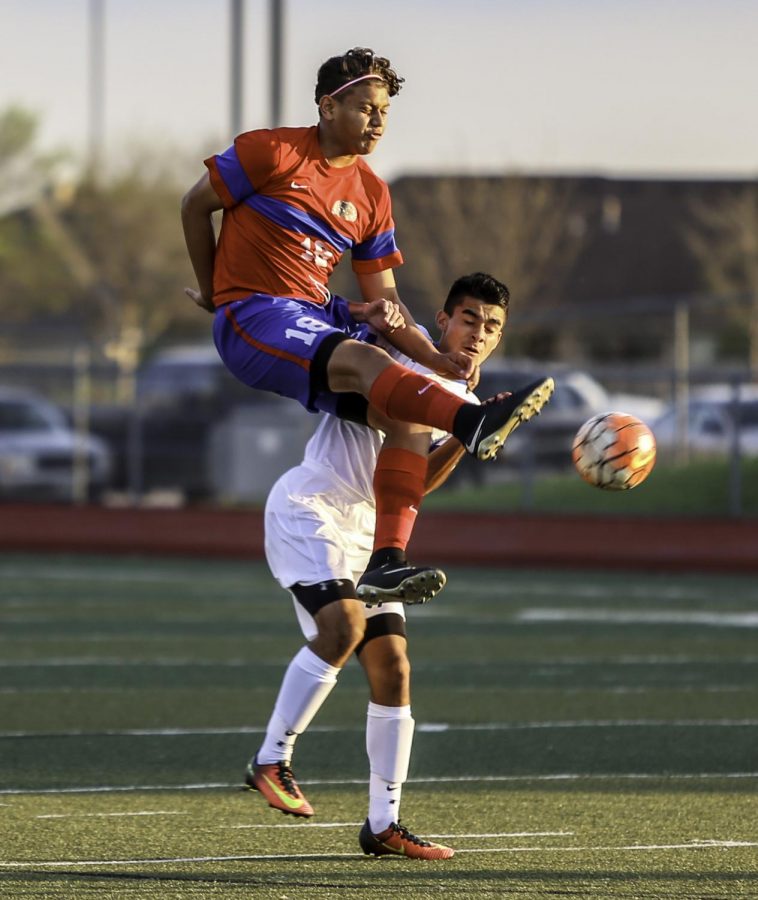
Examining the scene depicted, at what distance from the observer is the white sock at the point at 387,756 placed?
6.03 m

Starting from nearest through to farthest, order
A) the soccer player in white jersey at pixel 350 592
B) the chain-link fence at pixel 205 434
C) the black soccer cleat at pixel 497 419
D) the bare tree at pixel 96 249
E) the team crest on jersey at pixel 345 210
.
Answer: the black soccer cleat at pixel 497 419 < the soccer player in white jersey at pixel 350 592 < the team crest on jersey at pixel 345 210 < the chain-link fence at pixel 205 434 < the bare tree at pixel 96 249

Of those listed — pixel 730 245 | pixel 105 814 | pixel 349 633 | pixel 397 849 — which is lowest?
pixel 105 814

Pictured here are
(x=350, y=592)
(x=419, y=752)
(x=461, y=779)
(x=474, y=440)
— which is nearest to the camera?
(x=474, y=440)

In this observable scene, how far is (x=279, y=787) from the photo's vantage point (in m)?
6.12

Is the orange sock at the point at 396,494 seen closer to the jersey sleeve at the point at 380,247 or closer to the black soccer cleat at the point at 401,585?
the black soccer cleat at the point at 401,585

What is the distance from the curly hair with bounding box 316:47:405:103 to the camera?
622 cm

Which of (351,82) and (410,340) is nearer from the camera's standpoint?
(351,82)

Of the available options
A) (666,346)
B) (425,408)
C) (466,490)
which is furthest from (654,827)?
(666,346)

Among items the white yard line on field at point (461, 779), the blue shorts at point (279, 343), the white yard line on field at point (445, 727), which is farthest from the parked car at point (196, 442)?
the blue shorts at point (279, 343)

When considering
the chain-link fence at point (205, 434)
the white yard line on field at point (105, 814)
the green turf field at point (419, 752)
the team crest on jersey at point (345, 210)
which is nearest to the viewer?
the green turf field at point (419, 752)

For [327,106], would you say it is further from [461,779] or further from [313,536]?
[461,779]

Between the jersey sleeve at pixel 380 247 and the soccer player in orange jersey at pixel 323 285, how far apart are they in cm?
3

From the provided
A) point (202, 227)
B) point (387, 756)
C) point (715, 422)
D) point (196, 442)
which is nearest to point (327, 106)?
point (202, 227)

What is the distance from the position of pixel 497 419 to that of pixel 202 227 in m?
1.29
